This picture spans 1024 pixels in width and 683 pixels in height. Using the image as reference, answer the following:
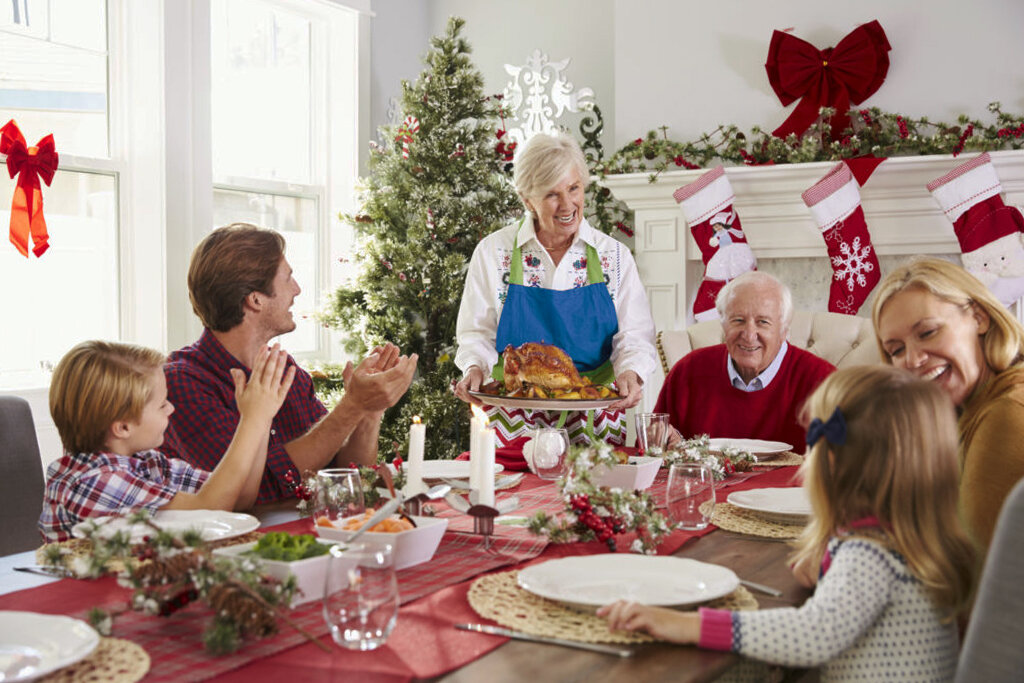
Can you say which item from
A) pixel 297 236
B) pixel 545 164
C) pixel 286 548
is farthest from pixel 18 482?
pixel 297 236

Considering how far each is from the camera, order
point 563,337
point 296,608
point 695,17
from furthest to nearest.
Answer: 1. point 695,17
2. point 563,337
3. point 296,608

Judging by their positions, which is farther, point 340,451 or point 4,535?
point 340,451

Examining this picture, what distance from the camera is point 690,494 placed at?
1.61 meters

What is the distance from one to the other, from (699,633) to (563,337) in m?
1.85

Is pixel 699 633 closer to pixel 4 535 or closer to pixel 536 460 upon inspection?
pixel 536 460

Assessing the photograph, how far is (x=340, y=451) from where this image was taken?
7.34 ft

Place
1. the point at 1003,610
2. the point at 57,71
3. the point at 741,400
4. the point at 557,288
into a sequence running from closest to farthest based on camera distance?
1. the point at 1003,610
2. the point at 741,400
3. the point at 557,288
4. the point at 57,71

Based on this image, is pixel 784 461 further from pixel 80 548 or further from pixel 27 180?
pixel 27 180

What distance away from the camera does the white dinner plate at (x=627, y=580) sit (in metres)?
1.20

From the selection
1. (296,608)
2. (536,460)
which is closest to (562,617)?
(296,608)

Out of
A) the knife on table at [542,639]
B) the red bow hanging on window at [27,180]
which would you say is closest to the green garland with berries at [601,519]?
the knife on table at [542,639]

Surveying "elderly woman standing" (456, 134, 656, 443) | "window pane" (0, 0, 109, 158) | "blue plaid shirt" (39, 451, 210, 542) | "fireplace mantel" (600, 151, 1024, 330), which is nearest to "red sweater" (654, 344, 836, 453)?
"elderly woman standing" (456, 134, 656, 443)

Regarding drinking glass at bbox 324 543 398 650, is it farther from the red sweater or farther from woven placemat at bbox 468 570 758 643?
the red sweater

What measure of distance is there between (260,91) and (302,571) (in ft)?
13.0
